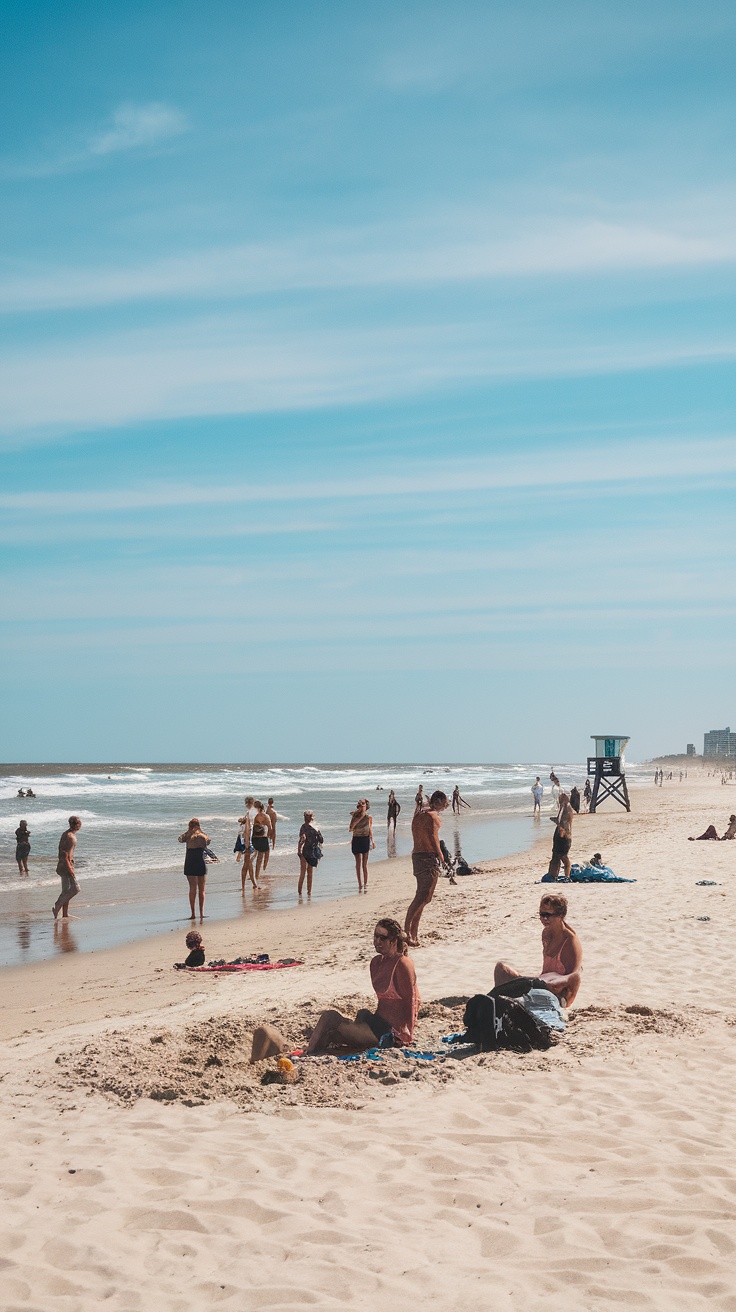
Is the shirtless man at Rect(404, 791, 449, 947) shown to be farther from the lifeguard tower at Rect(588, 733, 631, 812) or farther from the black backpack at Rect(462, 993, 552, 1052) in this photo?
the lifeguard tower at Rect(588, 733, 631, 812)

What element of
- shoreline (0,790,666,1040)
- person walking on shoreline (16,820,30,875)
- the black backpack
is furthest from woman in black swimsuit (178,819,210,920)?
the black backpack

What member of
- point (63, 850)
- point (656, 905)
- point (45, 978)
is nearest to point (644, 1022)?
point (656, 905)

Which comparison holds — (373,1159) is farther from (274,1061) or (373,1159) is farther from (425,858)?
(425,858)

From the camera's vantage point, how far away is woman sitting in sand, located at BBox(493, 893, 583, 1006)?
24.4 ft

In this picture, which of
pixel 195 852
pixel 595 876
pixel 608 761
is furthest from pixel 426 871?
pixel 608 761

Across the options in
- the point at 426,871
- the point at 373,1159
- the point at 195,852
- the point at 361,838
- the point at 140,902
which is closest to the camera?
the point at 373,1159

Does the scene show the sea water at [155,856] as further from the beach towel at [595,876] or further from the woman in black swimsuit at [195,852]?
the beach towel at [595,876]

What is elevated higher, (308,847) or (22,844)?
(308,847)

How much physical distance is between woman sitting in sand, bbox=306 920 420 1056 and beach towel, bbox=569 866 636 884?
9.04 m

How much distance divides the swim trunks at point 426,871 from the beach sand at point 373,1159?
51.6 inches

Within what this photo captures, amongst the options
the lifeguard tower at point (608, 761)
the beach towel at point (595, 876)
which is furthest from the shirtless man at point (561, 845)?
the lifeguard tower at point (608, 761)

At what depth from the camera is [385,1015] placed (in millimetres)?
6676

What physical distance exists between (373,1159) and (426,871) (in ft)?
17.9

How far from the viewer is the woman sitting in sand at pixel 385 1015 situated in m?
6.50
